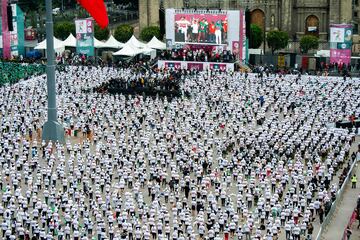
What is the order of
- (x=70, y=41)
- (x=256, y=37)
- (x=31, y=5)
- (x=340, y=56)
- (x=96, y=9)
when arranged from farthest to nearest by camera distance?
(x=31, y=5) < (x=70, y=41) < (x=256, y=37) < (x=340, y=56) < (x=96, y=9)

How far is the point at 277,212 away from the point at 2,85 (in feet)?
128

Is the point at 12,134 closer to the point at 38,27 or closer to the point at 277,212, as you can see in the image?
the point at 277,212

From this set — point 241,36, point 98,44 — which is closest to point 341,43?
point 241,36

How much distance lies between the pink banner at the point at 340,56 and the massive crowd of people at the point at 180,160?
15.0 ft

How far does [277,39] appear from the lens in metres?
95.4

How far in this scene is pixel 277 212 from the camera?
44.9 meters

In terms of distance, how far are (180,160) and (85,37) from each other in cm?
3747

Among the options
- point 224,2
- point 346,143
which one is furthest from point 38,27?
point 346,143

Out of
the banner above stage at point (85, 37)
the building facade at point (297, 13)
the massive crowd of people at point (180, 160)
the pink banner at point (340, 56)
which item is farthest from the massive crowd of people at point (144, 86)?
the building facade at point (297, 13)

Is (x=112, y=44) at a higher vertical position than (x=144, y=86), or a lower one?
higher

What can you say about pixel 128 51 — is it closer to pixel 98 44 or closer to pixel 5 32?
pixel 98 44

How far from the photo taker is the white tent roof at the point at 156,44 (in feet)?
308

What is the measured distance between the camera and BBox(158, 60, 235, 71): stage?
280 feet

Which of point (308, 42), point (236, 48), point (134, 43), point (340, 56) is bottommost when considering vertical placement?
point (340, 56)
